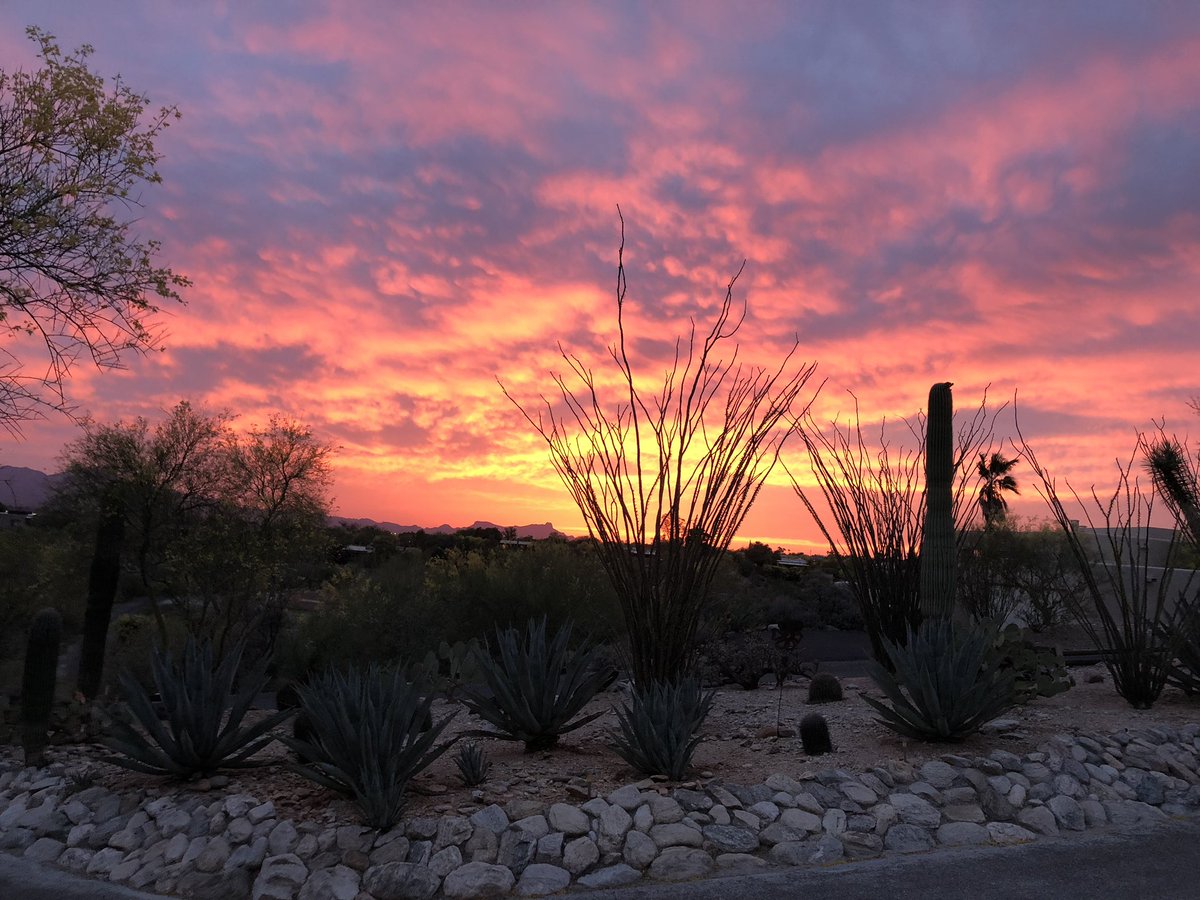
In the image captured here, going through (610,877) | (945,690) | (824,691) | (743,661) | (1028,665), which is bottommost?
(610,877)

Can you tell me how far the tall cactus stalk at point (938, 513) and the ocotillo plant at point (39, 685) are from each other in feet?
26.0

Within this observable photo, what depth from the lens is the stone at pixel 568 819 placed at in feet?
17.8

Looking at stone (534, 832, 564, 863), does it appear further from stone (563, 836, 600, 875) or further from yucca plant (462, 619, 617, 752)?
yucca plant (462, 619, 617, 752)

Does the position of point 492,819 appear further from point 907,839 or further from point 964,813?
point 964,813

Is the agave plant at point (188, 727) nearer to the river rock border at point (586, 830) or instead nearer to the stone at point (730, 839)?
the river rock border at point (586, 830)

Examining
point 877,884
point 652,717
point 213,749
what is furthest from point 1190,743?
point 213,749

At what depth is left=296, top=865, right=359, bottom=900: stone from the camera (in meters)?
4.97

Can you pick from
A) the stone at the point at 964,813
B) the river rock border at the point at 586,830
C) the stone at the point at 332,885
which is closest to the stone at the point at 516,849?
the river rock border at the point at 586,830

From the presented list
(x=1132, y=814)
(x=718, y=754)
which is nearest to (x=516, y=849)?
(x=718, y=754)

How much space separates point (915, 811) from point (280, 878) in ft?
12.9

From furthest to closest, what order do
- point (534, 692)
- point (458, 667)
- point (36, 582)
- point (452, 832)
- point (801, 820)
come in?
point (36, 582), point (458, 667), point (534, 692), point (801, 820), point (452, 832)

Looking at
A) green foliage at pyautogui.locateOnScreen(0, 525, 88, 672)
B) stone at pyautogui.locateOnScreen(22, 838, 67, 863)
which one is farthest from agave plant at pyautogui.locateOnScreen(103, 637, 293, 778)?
green foliage at pyautogui.locateOnScreen(0, 525, 88, 672)

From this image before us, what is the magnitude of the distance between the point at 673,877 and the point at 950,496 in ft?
18.2

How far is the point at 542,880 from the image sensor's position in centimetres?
509
